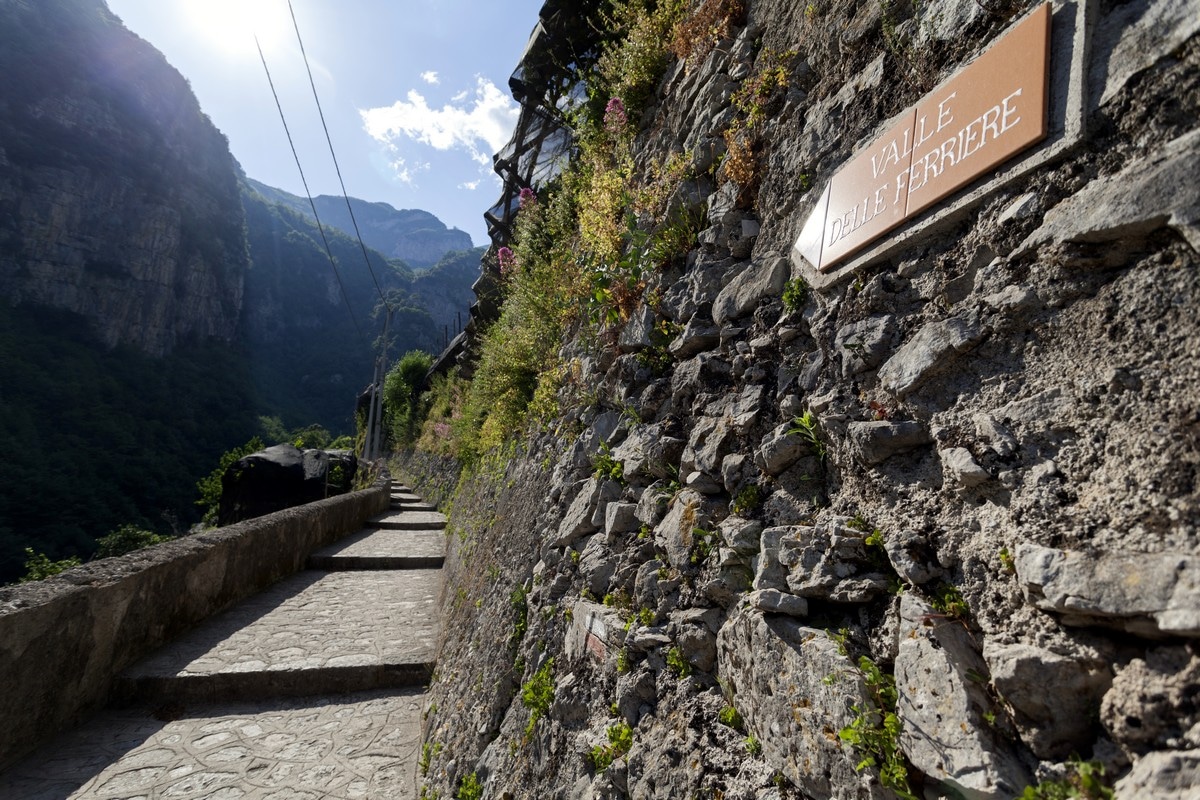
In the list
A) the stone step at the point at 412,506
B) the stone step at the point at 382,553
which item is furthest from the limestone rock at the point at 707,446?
the stone step at the point at 412,506

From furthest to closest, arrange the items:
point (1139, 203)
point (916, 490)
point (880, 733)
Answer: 1. point (916, 490)
2. point (880, 733)
3. point (1139, 203)

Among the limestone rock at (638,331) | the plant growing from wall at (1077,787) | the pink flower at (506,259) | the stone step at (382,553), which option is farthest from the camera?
the stone step at (382,553)

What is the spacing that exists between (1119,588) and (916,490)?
1.76 ft

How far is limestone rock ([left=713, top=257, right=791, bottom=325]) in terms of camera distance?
7.65 ft

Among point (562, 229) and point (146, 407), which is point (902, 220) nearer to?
point (562, 229)

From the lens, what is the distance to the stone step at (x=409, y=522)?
1183 centimetres

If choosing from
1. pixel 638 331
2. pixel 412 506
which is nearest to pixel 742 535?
pixel 638 331

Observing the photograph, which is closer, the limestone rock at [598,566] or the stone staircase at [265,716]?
the limestone rock at [598,566]

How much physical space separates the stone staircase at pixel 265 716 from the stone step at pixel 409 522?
5415 mm

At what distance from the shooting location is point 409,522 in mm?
12078

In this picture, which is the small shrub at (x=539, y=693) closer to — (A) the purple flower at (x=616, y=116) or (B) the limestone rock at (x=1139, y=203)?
(B) the limestone rock at (x=1139, y=203)

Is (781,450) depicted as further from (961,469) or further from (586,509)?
(586,509)

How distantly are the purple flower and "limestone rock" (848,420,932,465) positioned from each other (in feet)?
13.1

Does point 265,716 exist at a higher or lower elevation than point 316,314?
lower
